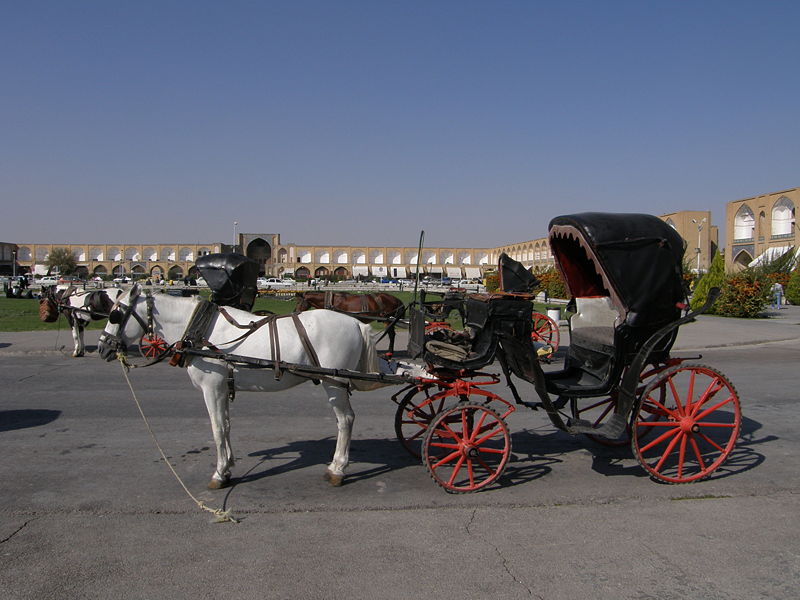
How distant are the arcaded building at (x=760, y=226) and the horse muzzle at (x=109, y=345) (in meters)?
46.3

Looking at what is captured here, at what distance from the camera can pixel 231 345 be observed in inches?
203

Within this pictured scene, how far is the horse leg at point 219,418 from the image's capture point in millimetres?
4977

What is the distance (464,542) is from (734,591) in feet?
5.17

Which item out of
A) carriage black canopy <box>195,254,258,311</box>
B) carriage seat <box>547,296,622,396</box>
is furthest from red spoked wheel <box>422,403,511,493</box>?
carriage black canopy <box>195,254,258,311</box>

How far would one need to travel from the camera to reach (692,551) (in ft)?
12.9

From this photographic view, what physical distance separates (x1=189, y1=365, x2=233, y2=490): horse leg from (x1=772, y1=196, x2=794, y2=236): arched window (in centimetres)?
5153

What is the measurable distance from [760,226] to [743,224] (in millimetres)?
2964

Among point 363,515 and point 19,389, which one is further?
point 19,389

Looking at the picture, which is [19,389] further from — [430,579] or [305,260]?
[305,260]

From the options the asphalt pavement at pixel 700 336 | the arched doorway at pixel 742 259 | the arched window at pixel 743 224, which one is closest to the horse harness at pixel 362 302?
the asphalt pavement at pixel 700 336

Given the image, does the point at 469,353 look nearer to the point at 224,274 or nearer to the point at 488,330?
the point at 488,330

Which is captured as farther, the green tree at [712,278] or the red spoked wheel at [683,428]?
the green tree at [712,278]

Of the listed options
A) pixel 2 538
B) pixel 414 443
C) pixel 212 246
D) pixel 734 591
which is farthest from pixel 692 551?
pixel 212 246

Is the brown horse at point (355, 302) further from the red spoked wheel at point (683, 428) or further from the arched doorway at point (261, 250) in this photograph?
the arched doorway at point (261, 250)
